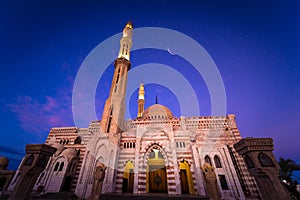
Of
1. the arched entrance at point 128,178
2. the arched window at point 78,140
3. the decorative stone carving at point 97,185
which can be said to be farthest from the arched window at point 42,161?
the arched window at point 78,140

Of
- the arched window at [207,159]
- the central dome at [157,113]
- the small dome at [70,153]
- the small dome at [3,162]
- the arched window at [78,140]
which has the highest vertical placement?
the central dome at [157,113]

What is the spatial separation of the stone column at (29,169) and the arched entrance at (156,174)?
12.1 metres

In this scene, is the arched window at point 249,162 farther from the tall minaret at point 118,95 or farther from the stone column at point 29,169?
the tall minaret at point 118,95

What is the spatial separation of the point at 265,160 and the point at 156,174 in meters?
Answer: 14.4

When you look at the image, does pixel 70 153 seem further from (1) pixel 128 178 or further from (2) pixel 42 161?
(2) pixel 42 161

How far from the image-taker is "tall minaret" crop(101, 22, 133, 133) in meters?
19.7

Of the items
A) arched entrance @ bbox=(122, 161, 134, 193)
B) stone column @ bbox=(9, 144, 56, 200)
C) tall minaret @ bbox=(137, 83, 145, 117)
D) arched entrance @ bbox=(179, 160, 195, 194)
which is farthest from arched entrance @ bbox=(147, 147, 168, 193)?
tall minaret @ bbox=(137, 83, 145, 117)

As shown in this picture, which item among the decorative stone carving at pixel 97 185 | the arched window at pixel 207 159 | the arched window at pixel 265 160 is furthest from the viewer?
the arched window at pixel 207 159

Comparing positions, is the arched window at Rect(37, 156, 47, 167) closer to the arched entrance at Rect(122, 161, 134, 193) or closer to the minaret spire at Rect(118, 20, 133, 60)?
the arched entrance at Rect(122, 161, 134, 193)

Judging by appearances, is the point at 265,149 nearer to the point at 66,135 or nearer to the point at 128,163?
the point at 128,163

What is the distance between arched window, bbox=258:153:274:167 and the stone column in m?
12.3

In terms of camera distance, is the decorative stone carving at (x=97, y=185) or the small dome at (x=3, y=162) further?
the small dome at (x=3, y=162)

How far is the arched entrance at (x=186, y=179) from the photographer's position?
15.7 m

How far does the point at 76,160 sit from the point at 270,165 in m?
22.4
